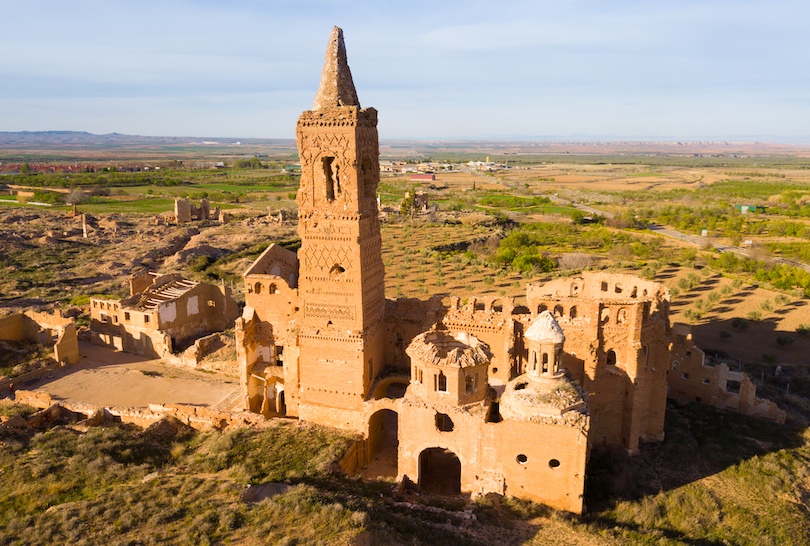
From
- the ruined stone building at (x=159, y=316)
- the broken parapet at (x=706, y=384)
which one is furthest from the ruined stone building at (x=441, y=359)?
the ruined stone building at (x=159, y=316)

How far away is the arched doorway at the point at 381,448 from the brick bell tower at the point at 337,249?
85 cm

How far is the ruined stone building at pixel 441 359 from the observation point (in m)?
15.9

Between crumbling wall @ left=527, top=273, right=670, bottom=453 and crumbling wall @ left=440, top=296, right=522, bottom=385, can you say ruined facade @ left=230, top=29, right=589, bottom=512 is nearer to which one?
crumbling wall @ left=440, top=296, right=522, bottom=385

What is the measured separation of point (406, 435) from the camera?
17188 millimetres

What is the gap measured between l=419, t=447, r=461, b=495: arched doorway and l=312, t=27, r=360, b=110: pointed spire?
12.1 meters

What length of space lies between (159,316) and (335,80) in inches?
708

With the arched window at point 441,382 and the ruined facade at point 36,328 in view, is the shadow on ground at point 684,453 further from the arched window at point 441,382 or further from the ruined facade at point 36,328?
the ruined facade at point 36,328

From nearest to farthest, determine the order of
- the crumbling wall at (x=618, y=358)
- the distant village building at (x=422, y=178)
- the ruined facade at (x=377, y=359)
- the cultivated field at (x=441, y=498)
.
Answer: the cultivated field at (x=441, y=498) → the ruined facade at (x=377, y=359) → the crumbling wall at (x=618, y=358) → the distant village building at (x=422, y=178)

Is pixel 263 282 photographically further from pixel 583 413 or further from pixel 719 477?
pixel 719 477

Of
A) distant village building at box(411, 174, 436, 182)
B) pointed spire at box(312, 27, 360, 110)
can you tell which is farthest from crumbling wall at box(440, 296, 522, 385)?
distant village building at box(411, 174, 436, 182)

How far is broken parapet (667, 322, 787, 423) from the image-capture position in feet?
75.6

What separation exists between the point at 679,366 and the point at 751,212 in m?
79.0

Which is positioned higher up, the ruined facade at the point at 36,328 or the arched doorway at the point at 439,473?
the ruined facade at the point at 36,328

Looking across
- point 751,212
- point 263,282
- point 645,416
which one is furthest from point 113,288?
point 751,212
